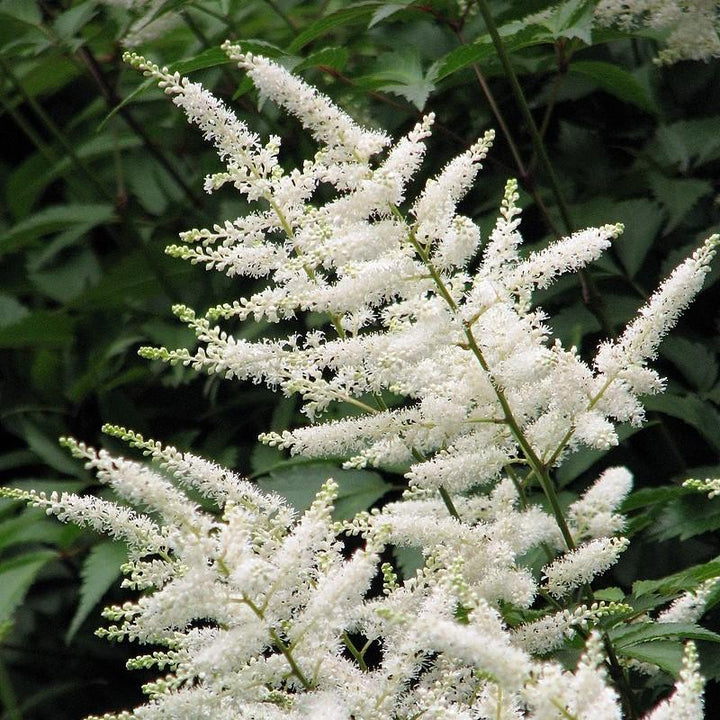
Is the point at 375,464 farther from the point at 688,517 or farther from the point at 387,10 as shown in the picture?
the point at 387,10

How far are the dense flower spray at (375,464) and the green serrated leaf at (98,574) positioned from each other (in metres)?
0.53

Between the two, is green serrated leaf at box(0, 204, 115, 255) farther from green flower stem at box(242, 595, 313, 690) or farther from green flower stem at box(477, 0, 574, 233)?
green flower stem at box(242, 595, 313, 690)

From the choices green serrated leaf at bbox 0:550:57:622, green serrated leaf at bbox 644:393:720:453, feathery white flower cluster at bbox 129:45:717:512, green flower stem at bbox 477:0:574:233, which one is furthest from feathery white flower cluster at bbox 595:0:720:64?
green serrated leaf at bbox 0:550:57:622

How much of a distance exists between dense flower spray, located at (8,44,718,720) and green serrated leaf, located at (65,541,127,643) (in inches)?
20.8

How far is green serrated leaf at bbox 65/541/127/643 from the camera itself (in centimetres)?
203

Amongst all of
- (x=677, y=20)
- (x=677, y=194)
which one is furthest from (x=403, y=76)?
(x=677, y=194)

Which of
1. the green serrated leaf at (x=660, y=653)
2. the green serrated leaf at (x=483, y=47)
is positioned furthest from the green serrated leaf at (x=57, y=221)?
the green serrated leaf at (x=660, y=653)

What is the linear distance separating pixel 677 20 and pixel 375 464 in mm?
1306

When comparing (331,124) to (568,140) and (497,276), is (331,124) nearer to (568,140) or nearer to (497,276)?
(497,276)

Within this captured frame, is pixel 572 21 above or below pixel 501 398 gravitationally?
above

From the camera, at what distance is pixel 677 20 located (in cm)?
232

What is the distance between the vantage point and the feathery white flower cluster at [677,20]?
7.52ft

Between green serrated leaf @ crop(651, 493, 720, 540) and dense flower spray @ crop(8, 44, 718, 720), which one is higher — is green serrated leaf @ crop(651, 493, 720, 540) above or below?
below

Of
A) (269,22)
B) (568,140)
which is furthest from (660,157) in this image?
(269,22)
